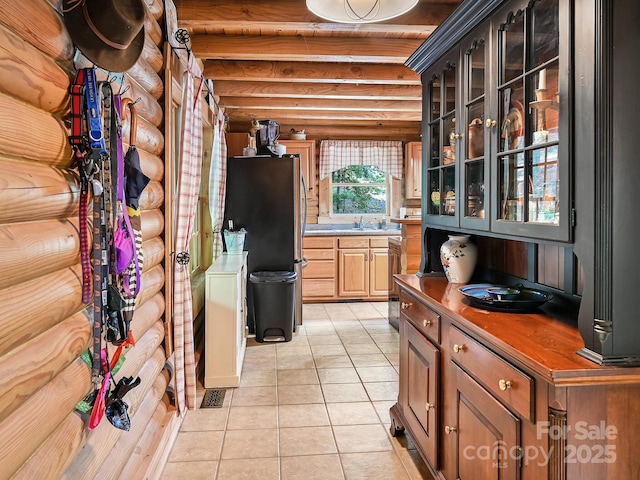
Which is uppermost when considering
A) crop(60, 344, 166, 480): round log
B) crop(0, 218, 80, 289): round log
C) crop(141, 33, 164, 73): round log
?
crop(141, 33, 164, 73): round log

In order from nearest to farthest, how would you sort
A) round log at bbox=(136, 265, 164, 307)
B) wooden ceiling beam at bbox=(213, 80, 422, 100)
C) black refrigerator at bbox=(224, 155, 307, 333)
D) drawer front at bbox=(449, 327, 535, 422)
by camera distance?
drawer front at bbox=(449, 327, 535, 422), round log at bbox=(136, 265, 164, 307), wooden ceiling beam at bbox=(213, 80, 422, 100), black refrigerator at bbox=(224, 155, 307, 333)

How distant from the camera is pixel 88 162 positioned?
131 centimetres

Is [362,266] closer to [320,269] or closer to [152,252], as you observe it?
[320,269]

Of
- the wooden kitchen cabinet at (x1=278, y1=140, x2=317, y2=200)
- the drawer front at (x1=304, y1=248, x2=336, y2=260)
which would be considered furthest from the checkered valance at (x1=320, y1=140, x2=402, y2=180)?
the drawer front at (x1=304, y1=248, x2=336, y2=260)

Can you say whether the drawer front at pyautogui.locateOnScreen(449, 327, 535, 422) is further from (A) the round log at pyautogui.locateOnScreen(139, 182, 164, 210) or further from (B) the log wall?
(A) the round log at pyautogui.locateOnScreen(139, 182, 164, 210)

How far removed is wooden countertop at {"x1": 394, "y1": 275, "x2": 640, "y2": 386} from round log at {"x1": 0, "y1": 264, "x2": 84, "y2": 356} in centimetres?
122

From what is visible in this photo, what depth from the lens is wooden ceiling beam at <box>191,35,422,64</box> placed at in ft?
11.2

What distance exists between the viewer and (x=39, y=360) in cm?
111

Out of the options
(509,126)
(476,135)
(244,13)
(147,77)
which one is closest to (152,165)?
(147,77)

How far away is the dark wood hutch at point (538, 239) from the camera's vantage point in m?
1.16

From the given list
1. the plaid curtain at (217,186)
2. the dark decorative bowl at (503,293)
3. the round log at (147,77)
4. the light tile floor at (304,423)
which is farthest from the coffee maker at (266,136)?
the dark decorative bowl at (503,293)

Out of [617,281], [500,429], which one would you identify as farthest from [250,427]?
[617,281]

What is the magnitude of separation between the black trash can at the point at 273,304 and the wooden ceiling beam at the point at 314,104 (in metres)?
1.93

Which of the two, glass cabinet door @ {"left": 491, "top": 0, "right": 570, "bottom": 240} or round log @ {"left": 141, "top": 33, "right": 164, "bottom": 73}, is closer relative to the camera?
glass cabinet door @ {"left": 491, "top": 0, "right": 570, "bottom": 240}
